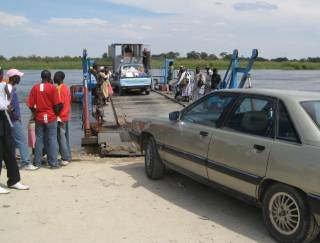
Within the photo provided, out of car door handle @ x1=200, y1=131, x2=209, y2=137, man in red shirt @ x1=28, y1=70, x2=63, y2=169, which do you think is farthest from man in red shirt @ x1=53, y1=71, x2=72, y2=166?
car door handle @ x1=200, y1=131, x2=209, y2=137

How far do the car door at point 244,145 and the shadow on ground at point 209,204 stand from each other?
17.0 inches

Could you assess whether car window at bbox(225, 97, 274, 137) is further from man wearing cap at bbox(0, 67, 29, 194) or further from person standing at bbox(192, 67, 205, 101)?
person standing at bbox(192, 67, 205, 101)

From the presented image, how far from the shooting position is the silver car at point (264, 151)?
4.59 m

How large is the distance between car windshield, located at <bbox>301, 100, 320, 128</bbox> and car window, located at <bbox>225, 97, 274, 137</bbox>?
0.37 m

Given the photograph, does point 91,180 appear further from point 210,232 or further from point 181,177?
point 210,232

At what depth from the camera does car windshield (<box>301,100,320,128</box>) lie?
4780 mm

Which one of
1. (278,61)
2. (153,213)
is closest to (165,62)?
(153,213)

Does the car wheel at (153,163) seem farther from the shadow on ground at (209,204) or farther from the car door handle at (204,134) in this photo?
the car door handle at (204,134)

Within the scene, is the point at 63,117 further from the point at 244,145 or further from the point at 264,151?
the point at 264,151

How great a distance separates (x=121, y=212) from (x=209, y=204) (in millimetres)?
1164

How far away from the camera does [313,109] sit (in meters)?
4.93

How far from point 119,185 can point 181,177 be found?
40.5 inches

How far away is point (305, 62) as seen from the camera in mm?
149500

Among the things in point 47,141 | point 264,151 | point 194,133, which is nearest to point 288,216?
point 264,151
